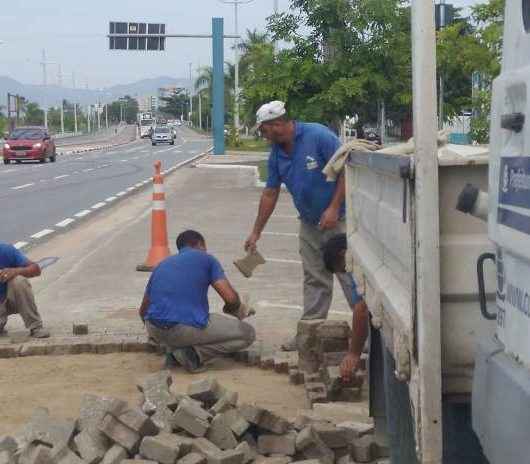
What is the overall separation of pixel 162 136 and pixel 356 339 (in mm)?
83897

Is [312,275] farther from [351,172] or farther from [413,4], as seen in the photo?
[413,4]

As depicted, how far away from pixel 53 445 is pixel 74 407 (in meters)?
1.32

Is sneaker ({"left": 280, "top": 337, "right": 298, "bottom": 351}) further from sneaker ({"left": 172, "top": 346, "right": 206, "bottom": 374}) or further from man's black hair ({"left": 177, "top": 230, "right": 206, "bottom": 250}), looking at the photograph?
man's black hair ({"left": 177, "top": 230, "right": 206, "bottom": 250})

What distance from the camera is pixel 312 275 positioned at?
783 centimetres

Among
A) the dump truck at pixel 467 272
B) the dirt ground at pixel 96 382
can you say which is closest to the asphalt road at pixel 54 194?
the dirt ground at pixel 96 382

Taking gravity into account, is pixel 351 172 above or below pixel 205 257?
above

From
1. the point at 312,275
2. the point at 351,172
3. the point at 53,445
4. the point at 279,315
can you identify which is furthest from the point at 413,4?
the point at 279,315

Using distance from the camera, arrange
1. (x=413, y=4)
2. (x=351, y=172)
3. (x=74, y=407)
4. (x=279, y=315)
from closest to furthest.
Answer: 1. (x=413, y=4)
2. (x=351, y=172)
3. (x=74, y=407)
4. (x=279, y=315)

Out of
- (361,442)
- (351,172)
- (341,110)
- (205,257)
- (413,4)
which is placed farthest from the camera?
(341,110)

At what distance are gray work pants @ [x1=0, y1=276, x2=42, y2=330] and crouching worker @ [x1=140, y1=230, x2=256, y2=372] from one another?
54.8 inches

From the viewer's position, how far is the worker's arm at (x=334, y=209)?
7371mm

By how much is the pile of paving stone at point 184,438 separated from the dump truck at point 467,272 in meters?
1.43

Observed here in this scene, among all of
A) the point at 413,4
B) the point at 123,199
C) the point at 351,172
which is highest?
the point at 413,4

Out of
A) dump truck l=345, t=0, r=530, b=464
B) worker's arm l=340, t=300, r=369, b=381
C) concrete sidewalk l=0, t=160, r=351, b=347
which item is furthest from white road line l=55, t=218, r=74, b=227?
dump truck l=345, t=0, r=530, b=464
